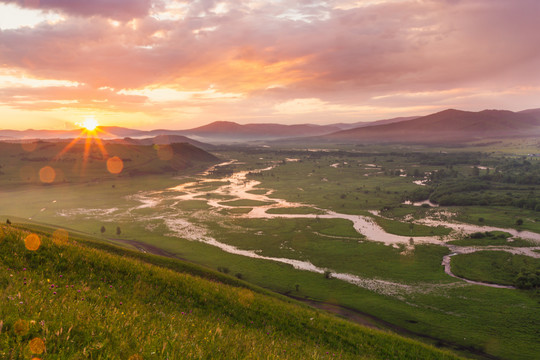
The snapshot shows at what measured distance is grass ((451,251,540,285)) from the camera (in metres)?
67.9

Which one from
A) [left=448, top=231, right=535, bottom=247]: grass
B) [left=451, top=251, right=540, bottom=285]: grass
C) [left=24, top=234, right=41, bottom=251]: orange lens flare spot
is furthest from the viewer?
[left=448, top=231, right=535, bottom=247]: grass

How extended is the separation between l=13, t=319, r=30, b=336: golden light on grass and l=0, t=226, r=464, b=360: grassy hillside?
0.02 m

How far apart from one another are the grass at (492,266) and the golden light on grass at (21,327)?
85.3 meters

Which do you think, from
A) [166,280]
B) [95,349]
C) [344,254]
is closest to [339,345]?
[166,280]

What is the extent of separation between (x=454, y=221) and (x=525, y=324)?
6800cm

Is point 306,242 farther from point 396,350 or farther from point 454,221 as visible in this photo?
point 396,350

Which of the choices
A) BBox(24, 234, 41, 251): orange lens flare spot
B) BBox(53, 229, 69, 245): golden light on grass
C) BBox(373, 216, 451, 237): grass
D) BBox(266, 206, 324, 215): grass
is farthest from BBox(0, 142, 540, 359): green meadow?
BBox(24, 234, 41, 251): orange lens flare spot

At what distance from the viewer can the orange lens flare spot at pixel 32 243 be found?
12070 mm

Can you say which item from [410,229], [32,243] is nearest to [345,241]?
[410,229]

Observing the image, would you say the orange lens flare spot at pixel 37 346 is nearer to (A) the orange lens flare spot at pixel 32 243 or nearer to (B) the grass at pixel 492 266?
(A) the orange lens flare spot at pixel 32 243

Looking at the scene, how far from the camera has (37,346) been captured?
4488 millimetres

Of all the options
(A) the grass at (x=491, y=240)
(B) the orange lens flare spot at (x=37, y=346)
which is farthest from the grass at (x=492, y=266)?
(B) the orange lens flare spot at (x=37, y=346)

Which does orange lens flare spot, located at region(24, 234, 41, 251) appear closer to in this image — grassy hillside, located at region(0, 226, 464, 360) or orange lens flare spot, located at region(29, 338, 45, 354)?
grassy hillside, located at region(0, 226, 464, 360)

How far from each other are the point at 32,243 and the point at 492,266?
94.0m
